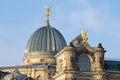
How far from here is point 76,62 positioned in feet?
355

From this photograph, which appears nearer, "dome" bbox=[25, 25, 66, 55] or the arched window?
the arched window

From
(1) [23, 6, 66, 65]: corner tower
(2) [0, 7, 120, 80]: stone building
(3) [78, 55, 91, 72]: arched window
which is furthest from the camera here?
(1) [23, 6, 66, 65]: corner tower

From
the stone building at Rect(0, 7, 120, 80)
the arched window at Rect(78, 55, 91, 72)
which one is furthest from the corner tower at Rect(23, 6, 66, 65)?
the arched window at Rect(78, 55, 91, 72)

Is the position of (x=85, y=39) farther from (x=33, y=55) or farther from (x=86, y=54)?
(x=33, y=55)

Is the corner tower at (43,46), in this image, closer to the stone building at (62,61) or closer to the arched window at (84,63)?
the stone building at (62,61)

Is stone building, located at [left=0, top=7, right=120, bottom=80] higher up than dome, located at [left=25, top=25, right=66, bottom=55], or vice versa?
dome, located at [left=25, top=25, right=66, bottom=55]

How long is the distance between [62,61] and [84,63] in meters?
6.21

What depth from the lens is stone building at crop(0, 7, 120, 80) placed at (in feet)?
354

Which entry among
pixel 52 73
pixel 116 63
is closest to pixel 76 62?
pixel 116 63

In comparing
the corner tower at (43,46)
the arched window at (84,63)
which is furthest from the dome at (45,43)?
the arched window at (84,63)

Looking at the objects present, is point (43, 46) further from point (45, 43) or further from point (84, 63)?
point (84, 63)

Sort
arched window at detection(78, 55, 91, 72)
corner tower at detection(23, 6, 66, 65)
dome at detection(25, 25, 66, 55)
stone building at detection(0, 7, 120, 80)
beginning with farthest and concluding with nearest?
dome at detection(25, 25, 66, 55) → corner tower at detection(23, 6, 66, 65) → arched window at detection(78, 55, 91, 72) → stone building at detection(0, 7, 120, 80)

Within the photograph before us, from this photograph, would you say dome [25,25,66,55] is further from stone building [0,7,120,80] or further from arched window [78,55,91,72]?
arched window [78,55,91,72]

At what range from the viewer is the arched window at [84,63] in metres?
110
